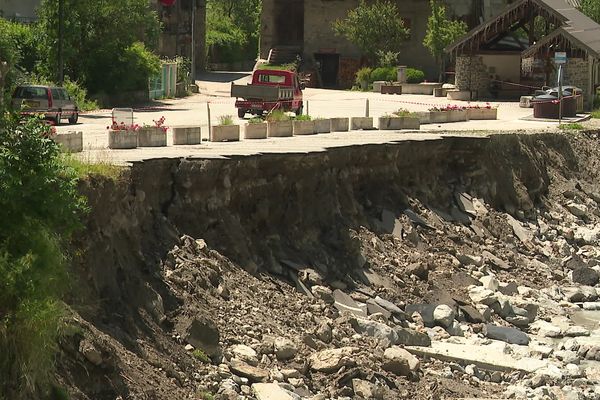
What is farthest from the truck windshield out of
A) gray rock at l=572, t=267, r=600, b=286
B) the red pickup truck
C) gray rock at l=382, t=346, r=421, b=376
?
gray rock at l=382, t=346, r=421, b=376

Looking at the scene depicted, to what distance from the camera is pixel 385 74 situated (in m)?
74.6

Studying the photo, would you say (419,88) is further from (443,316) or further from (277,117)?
(443,316)

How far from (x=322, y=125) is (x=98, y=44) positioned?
18.2 m

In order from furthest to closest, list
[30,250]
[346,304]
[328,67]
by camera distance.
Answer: [328,67] < [346,304] < [30,250]

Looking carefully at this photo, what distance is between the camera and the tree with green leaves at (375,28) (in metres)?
76.9

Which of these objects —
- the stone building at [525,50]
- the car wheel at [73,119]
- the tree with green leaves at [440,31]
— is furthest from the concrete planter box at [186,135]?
the tree with green leaves at [440,31]

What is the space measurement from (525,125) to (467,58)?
768 inches

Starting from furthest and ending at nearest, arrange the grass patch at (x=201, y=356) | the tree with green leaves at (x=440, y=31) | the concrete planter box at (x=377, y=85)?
1. the tree with green leaves at (x=440, y=31)
2. the concrete planter box at (x=377, y=85)
3. the grass patch at (x=201, y=356)

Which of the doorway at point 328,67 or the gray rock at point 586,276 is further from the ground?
the doorway at point 328,67

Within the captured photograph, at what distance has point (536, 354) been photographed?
2686 cm

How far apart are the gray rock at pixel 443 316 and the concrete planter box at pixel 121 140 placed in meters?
7.64

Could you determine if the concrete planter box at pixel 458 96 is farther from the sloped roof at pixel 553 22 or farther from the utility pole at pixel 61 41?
the utility pole at pixel 61 41

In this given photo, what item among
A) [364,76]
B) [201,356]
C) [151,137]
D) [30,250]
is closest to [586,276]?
[151,137]

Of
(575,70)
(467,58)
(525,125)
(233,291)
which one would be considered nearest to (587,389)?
(233,291)
